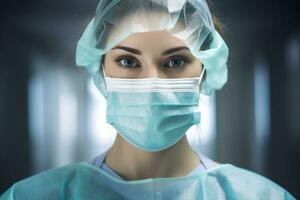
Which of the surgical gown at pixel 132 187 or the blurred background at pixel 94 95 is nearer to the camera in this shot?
the surgical gown at pixel 132 187

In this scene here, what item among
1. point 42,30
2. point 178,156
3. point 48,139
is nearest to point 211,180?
point 178,156

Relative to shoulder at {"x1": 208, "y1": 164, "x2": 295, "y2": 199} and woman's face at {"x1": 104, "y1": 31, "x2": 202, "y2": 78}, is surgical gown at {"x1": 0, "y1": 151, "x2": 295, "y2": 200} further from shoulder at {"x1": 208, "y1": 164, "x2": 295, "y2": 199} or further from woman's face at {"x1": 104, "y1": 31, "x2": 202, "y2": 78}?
woman's face at {"x1": 104, "y1": 31, "x2": 202, "y2": 78}

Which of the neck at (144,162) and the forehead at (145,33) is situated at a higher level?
the forehead at (145,33)

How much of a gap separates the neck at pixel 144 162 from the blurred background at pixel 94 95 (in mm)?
338

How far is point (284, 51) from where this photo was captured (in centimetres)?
161

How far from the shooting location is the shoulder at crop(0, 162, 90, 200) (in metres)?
1.12

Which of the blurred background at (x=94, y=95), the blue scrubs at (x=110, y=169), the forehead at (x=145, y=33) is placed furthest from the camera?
the blurred background at (x=94, y=95)

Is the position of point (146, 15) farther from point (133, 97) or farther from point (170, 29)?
point (133, 97)

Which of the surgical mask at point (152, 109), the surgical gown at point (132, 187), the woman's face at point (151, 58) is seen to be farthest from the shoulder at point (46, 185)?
the woman's face at point (151, 58)

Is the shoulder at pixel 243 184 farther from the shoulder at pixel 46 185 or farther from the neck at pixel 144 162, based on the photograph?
the shoulder at pixel 46 185

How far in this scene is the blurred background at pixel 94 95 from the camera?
1.52 m

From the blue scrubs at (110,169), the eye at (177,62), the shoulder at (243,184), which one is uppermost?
the eye at (177,62)

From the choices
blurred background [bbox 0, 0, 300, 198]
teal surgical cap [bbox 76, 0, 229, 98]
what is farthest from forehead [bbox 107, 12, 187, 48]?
blurred background [bbox 0, 0, 300, 198]

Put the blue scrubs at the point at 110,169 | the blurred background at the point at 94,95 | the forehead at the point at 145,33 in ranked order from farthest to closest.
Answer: the blurred background at the point at 94,95, the blue scrubs at the point at 110,169, the forehead at the point at 145,33
